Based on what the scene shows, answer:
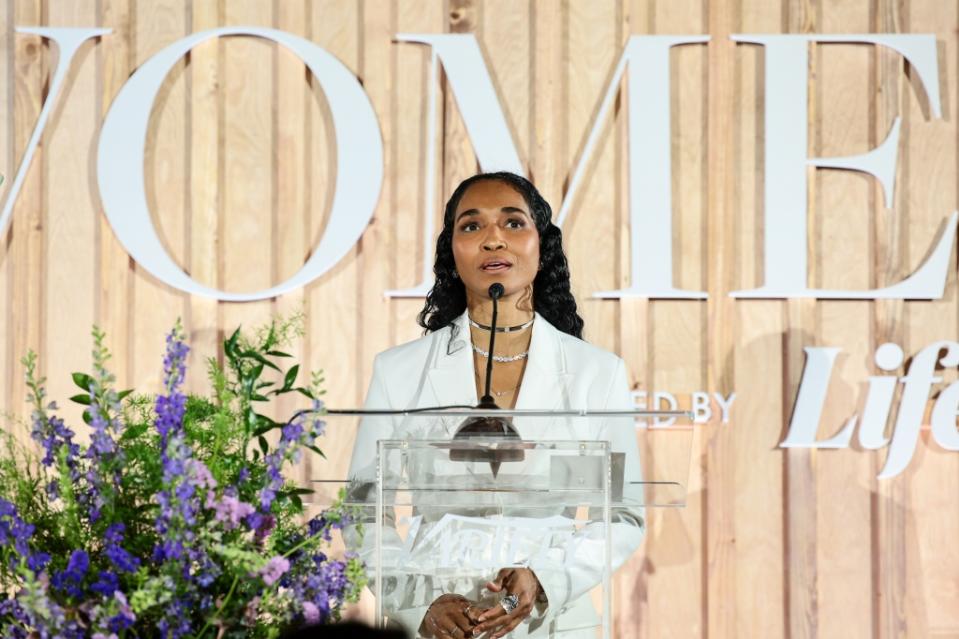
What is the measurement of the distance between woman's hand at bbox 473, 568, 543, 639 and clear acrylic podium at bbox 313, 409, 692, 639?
0.5 inches

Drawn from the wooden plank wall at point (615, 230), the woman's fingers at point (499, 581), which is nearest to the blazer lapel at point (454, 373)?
the woman's fingers at point (499, 581)

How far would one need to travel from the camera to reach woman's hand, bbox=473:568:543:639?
1884mm

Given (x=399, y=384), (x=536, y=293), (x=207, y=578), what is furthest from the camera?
(x=536, y=293)

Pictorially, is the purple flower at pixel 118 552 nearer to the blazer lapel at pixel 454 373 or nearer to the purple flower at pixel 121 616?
the purple flower at pixel 121 616

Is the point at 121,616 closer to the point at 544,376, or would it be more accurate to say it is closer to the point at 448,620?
the point at 448,620

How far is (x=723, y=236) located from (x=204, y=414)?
2.66 meters

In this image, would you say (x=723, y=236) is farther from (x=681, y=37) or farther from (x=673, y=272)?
(x=681, y=37)

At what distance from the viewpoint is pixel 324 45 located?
13.2 feet

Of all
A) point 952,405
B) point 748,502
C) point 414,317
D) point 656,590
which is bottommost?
point 656,590

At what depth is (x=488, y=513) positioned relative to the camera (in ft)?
6.39

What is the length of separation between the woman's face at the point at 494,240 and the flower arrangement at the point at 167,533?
115 centimetres

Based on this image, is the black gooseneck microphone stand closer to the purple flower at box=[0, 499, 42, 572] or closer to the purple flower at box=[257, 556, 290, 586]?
the purple flower at box=[257, 556, 290, 586]

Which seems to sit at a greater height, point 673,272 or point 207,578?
point 673,272

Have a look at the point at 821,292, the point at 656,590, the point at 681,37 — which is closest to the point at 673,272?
the point at 821,292
